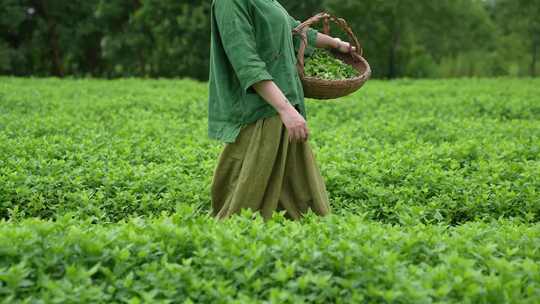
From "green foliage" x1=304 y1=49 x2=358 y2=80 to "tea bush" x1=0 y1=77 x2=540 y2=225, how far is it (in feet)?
3.30

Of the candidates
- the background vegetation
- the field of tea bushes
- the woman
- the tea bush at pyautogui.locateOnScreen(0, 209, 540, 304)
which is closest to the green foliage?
the woman

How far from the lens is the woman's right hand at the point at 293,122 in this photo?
3.71m

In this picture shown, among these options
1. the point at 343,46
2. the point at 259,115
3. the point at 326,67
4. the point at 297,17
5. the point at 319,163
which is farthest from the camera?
the point at 297,17

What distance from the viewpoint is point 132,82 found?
57.4 ft

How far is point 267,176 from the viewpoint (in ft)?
12.9

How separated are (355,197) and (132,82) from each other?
13.0 meters

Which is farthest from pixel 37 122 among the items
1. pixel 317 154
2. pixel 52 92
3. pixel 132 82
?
pixel 132 82


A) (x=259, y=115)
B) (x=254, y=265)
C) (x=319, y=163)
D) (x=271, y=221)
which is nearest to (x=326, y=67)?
(x=259, y=115)

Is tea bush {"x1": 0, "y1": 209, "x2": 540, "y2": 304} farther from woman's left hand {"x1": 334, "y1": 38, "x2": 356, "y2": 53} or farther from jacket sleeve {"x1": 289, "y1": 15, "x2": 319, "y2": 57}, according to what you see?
woman's left hand {"x1": 334, "y1": 38, "x2": 356, "y2": 53}

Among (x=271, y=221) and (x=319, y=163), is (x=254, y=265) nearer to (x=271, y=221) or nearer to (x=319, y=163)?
(x=271, y=221)

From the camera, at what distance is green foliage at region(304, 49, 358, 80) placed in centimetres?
426

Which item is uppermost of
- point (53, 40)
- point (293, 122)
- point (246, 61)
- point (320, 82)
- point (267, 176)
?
point (246, 61)

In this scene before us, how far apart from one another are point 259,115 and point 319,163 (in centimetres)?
237

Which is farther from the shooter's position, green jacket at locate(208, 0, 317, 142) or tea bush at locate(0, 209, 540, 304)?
green jacket at locate(208, 0, 317, 142)
